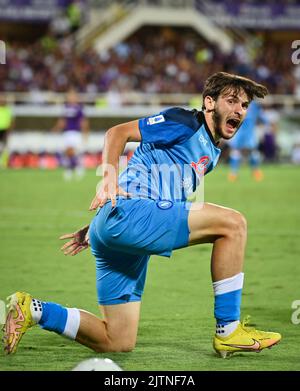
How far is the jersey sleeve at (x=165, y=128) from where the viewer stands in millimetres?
6047

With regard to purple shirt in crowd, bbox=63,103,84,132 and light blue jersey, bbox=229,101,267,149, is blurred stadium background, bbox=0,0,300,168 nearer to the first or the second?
purple shirt in crowd, bbox=63,103,84,132

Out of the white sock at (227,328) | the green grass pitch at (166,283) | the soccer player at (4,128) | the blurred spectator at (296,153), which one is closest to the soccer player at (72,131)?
the soccer player at (4,128)

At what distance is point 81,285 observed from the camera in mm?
9305

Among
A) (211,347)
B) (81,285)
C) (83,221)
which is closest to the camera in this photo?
(211,347)

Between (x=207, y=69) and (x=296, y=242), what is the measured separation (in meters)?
23.6

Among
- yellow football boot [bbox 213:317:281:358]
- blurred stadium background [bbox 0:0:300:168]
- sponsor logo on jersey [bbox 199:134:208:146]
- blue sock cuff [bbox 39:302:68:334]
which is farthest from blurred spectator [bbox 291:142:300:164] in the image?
blue sock cuff [bbox 39:302:68:334]

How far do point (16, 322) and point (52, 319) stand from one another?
25cm

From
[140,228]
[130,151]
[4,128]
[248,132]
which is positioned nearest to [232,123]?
[140,228]

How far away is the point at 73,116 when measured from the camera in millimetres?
23156

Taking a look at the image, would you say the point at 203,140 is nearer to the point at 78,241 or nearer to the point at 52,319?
the point at 78,241

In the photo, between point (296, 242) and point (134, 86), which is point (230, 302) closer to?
point (296, 242)

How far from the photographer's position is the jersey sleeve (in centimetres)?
605

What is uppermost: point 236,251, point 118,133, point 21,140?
point 118,133
